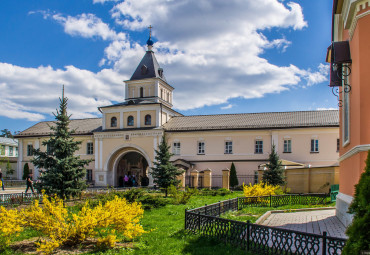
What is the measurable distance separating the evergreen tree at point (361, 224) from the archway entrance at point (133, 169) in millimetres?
32710

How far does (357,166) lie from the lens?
27.8 feet

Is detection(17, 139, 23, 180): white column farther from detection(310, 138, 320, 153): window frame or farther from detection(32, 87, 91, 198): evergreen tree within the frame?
detection(310, 138, 320, 153): window frame

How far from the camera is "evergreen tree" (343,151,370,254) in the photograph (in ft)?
12.4

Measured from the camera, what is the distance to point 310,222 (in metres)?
10.9

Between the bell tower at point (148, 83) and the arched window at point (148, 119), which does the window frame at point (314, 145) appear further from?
the bell tower at point (148, 83)

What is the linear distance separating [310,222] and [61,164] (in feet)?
37.4

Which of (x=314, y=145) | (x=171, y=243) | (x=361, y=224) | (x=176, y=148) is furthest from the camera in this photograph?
(x=176, y=148)

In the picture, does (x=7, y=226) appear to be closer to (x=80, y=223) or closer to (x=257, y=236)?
(x=80, y=223)

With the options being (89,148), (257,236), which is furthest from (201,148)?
(257,236)

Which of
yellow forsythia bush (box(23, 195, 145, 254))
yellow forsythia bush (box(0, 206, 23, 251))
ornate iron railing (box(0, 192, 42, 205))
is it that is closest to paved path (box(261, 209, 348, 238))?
yellow forsythia bush (box(23, 195, 145, 254))

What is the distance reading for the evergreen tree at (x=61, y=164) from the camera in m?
16.3

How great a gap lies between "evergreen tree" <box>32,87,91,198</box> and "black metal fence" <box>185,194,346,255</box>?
8291 mm

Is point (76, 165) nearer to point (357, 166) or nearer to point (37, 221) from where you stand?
point (37, 221)

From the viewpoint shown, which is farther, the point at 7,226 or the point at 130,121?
the point at 130,121
